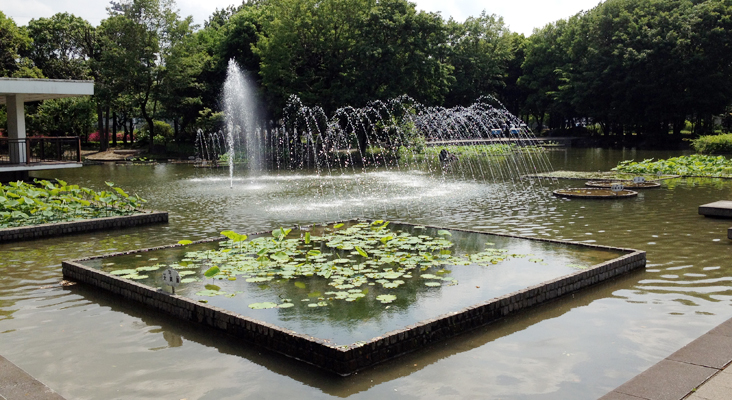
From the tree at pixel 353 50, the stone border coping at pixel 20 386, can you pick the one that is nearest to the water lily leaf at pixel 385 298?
the stone border coping at pixel 20 386

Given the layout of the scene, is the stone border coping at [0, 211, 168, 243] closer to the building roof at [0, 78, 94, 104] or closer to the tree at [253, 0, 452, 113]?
the building roof at [0, 78, 94, 104]

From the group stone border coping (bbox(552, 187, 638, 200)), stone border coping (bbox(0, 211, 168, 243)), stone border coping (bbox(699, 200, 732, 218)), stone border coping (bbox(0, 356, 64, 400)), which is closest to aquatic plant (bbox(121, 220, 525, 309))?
stone border coping (bbox(0, 356, 64, 400))

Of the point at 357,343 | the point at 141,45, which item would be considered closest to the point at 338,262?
the point at 357,343

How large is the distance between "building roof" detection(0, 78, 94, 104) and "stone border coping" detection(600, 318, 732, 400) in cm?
2399

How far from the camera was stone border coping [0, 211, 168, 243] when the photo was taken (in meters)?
12.4

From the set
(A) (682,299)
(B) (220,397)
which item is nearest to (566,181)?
(A) (682,299)

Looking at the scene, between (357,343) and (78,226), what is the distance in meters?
9.76

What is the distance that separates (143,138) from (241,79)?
11.5 m

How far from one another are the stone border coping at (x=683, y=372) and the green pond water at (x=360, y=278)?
2371 millimetres

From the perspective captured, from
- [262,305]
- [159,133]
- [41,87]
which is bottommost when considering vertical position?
[262,305]

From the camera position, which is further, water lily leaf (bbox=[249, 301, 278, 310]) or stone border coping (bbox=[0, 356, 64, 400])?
water lily leaf (bbox=[249, 301, 278, 310])

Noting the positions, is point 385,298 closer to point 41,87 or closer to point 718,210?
point 718,210

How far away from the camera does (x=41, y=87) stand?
23.6m

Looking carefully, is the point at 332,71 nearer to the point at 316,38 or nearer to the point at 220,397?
the point at 316,38
